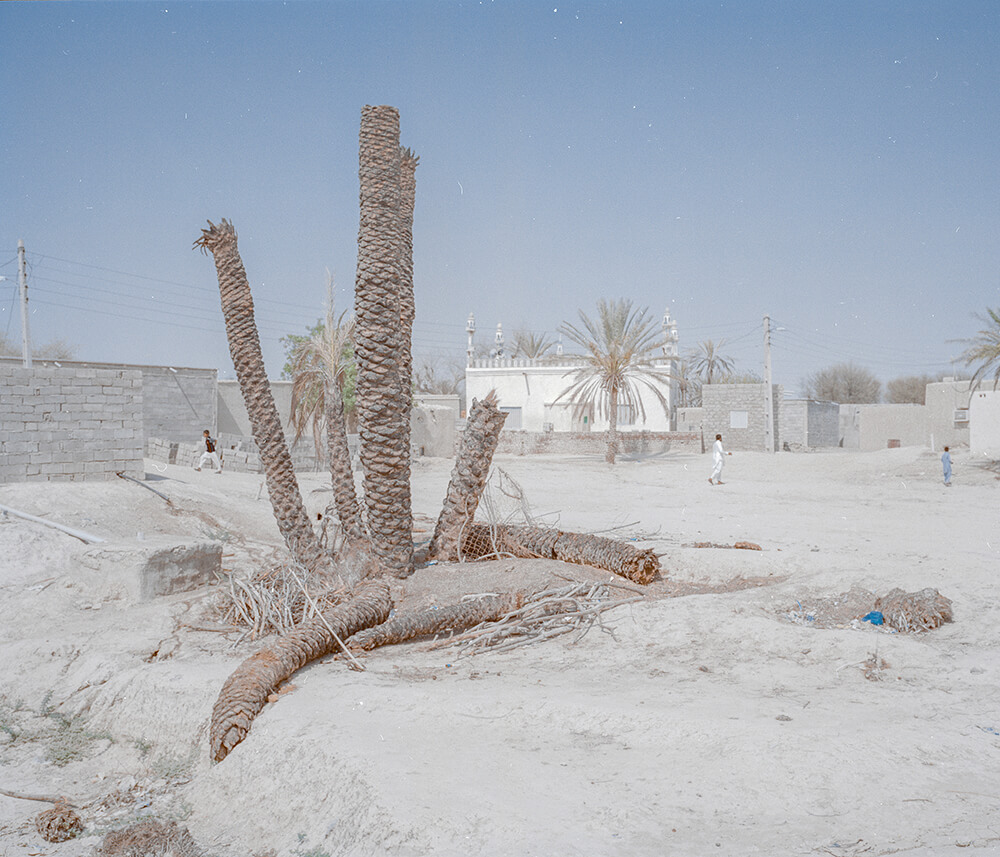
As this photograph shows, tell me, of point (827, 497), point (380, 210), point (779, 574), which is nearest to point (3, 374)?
point (380, 210)

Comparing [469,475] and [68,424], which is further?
[68,424]

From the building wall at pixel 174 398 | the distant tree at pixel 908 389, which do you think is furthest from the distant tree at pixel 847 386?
the building wall at pixel 174 398

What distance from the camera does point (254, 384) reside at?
27.6ft

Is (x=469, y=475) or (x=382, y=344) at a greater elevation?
(x=382, y=344)

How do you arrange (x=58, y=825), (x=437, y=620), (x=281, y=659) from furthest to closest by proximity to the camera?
1. (x=437, y=620)
2. (x=281, y=659)
3. (x=58, y=825)

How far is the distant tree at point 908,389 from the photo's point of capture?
56.6 metres

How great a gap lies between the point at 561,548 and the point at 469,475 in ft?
4.30

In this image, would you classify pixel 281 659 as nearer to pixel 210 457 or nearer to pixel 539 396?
pixel 210 457

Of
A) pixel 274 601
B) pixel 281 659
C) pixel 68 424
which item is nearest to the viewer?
pixel 281 659

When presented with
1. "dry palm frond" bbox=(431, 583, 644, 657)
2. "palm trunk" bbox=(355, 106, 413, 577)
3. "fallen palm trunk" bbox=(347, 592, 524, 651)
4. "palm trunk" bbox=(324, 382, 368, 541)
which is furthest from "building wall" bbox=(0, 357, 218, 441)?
"dry palm frond" bbox=(431, 583, 644, 657)

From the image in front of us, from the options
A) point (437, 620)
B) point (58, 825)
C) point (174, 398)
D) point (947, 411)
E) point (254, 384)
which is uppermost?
point (174, 398)

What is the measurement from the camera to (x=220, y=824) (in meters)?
4.45

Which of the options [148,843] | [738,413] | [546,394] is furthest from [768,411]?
[148,843]

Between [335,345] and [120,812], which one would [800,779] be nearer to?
[120,812]
